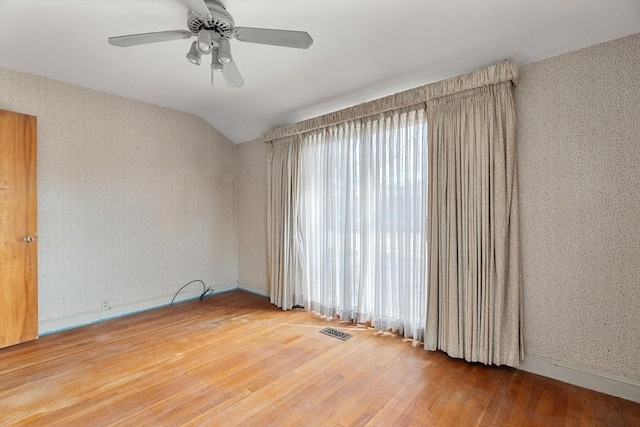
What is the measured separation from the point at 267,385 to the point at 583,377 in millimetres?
2240

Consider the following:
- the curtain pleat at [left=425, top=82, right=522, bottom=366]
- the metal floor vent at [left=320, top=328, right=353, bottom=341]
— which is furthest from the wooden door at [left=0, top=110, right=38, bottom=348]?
the curtain pleat at [left=425, top=82, right=522, bottom=366]

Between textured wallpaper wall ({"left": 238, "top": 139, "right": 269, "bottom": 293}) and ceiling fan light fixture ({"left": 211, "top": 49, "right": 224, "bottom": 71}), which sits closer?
ceiling fan light fixture ({"left": 211, "top": 49, "right": 224, "bottom": 71})

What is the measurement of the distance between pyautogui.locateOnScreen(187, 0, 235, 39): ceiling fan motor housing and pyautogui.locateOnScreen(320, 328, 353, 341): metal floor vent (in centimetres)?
270

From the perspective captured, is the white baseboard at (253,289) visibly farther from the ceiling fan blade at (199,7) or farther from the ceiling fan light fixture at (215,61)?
the ceiling fan blade at (199,7)

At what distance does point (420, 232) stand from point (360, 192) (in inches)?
30.9

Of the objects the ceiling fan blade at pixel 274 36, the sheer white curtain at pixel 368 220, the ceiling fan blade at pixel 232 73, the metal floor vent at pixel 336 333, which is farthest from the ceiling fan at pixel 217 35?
the metal floor vent at pixel 336 333

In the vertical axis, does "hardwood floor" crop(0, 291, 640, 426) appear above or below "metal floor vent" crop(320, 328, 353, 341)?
below

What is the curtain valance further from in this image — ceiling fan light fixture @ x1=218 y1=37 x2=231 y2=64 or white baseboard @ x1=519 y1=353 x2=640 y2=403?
white baseboard @ x1=519 y1=353 x2=640 y2=403

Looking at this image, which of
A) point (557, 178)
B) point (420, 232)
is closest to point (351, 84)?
point (420, 232)

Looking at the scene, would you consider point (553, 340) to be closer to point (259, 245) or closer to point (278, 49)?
point (278, 49)

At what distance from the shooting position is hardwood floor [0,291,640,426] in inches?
69.0

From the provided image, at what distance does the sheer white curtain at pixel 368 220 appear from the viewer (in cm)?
275

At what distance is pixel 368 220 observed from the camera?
3.09 meters

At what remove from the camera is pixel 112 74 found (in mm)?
2914
